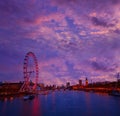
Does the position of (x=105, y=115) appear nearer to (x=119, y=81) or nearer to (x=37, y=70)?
(x=37, y=70)

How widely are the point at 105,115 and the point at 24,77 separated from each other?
215ft

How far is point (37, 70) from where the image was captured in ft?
372

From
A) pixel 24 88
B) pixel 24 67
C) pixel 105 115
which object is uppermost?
pixel 24 67

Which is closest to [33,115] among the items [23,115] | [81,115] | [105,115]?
[23,115]

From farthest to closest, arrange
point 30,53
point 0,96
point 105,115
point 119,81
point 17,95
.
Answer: point 119,81, point 17,95, point 0,96, point 30,53, point 105,115

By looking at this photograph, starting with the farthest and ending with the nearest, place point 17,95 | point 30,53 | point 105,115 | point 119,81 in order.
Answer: point 119,81 < point 17,95 < point 30,53 < point 105,115

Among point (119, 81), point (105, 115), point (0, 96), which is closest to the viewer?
point (105, 115)

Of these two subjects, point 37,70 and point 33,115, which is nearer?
point 33,115

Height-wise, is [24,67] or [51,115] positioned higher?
[24,67]

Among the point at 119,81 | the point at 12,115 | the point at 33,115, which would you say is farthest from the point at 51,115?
the point at 119,81

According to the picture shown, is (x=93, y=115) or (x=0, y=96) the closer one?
(x=93, y=115)

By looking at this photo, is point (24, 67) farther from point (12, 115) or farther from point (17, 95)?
point (12, 115)

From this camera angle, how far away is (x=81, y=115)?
163 ft

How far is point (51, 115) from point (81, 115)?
5498 mm
